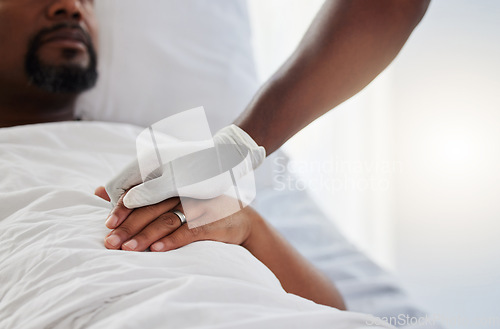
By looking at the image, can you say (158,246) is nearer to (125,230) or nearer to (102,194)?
(125,230)

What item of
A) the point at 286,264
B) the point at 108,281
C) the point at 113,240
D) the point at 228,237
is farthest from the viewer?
the point at 286,264

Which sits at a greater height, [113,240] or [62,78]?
[62,78]

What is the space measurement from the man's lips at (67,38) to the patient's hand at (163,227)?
0.78 metres

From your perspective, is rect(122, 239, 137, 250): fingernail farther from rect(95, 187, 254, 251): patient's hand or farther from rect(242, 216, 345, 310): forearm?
rect(242, 216, 345, 310): forearm

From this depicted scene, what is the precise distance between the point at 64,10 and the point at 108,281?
1046mm

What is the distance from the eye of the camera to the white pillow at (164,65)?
151cm

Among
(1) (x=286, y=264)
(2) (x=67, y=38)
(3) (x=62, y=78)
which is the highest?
(2) (x=67, y=38)

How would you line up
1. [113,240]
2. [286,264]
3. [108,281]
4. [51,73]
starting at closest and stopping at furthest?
1. [108,281]
2. [113,240]
3. [286,264]
4. [51,73]

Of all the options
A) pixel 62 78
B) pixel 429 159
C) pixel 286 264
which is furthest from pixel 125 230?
pixel 429 159

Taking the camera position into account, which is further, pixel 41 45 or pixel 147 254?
pixel 41 45

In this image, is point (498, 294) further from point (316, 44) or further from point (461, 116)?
point (316, 44)

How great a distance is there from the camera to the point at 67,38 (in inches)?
51.8

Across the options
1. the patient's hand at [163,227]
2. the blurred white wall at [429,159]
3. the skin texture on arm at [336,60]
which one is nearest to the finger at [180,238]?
the patient's hand at [163,227]

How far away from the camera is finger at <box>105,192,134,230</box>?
0.69 m
